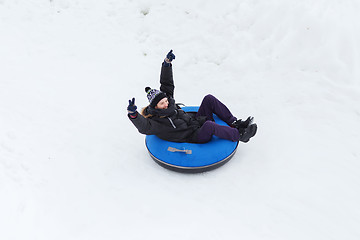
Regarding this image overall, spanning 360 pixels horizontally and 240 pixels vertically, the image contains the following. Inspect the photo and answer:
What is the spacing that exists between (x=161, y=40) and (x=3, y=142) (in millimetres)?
3606

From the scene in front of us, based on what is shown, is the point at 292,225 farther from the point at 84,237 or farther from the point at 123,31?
the point at 123,31

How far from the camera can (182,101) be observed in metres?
5.11

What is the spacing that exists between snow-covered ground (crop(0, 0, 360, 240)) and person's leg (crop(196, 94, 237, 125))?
0.45 metres

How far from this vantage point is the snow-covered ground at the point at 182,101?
9.81 feet

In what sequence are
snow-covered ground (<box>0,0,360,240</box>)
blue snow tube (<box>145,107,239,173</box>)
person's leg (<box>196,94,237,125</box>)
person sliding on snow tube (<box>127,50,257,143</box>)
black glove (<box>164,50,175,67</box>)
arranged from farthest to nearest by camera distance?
1. person's leg (<box>196,94,237,125</box>)
2. black glove (<box>164,50,175,67</box>)
3. person sliding on snow tube (<box>127,50,257,143</box>)
4. blue snow tube (<box>145,107,239,173</box>)
5. snow-covered ground (<box>0,0,360,240</box>)

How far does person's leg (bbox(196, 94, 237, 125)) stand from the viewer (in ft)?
13.0

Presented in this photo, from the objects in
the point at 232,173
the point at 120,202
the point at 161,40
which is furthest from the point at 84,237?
the point at 161,40

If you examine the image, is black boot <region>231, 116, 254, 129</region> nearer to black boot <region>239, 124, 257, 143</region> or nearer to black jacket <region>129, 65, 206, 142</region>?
black boot <region>239, 124, 257, 143</region>

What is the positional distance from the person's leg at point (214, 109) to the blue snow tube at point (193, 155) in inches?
19.3

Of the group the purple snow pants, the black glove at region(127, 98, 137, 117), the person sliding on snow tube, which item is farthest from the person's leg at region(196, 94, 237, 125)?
the black glove at region(127, 98, 137, 117)

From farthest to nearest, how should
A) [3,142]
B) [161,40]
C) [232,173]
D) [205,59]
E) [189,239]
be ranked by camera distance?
Answer: [161,40] < [205,59] < [3,142] < [232,173] < [189,239]

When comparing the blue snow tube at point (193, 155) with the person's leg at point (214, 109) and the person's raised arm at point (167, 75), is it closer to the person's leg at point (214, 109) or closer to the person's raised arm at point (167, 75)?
the person's leg at point (214, 109)

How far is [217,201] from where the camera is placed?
10.4ft

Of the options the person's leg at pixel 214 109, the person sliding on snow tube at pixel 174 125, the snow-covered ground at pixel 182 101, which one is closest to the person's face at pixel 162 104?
the person sliding on snow tube at pixel 174 125
